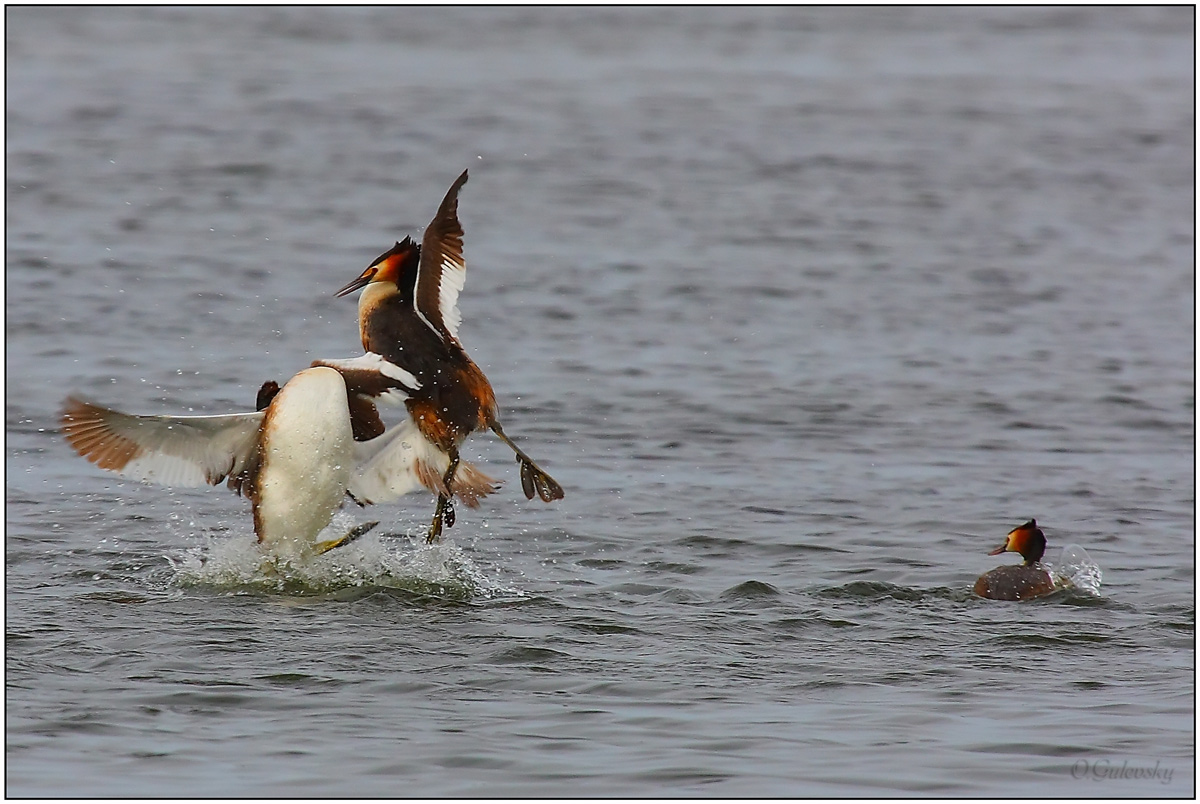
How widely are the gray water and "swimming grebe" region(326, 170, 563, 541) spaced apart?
633 mm

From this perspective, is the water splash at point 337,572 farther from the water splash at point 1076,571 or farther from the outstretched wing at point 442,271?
the water splash at point 1076,571

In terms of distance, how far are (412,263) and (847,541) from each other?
2527 millimetres

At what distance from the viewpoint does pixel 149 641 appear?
6727mm

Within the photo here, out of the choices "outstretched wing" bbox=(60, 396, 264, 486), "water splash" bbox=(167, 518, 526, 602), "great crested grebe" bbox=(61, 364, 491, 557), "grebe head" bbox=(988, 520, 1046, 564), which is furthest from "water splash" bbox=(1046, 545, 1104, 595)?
"outstretched wing" bbox=(60, 396, 264, 486)

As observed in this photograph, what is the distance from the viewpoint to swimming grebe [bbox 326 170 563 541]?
25.1 ft

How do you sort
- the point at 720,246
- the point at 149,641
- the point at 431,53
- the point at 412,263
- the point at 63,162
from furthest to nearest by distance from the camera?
the point at 431,53, the point at 63,162, the point at 720,246, the point at 412,263, the point at 149,641

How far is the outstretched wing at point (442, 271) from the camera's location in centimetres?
763

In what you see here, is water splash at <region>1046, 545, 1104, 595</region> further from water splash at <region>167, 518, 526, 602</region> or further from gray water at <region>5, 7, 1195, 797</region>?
water splash at <region>167, 518, 526, 602</region>

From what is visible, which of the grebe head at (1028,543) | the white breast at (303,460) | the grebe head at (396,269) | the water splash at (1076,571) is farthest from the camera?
the grebe head at (1028,543)

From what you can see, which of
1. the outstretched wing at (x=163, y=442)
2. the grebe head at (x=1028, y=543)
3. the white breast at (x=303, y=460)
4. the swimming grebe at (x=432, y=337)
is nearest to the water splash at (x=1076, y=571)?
the grebe head at (x=1028, y=543)

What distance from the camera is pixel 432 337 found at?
25.2 feet

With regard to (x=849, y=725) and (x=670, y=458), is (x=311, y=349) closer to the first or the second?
(x=670, y=458)

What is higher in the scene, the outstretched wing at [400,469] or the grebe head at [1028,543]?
the outstretched wing at [400,469]

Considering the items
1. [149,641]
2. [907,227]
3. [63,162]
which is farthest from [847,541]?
[63,162]
